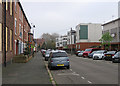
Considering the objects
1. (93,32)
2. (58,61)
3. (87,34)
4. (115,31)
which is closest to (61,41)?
(93,32)

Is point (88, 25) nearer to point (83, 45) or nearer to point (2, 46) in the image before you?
point (83, 45)

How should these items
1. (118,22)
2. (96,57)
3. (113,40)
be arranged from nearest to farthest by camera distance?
(96,57), (118,22), (113,40)

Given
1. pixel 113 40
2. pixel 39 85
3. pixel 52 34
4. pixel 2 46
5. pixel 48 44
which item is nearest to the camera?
pixel 39 85

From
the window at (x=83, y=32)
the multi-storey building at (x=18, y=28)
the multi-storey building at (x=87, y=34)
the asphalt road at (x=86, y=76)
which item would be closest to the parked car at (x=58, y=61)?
the asphalt road at (x=86, y=76)

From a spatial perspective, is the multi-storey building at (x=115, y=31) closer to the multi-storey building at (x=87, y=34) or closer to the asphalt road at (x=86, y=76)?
the multi-storey building at (x=87, y=34)

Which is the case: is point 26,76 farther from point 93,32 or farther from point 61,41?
Answer: point 61,41

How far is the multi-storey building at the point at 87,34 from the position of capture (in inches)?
2625

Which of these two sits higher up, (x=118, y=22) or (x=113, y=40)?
(x=118, y=22)

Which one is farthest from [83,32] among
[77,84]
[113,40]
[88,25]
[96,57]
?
[77,84]

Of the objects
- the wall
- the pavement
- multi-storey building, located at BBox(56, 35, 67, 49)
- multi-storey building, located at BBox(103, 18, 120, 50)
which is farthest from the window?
multi-storey building, located at BBox(56, 35, 67, 49)

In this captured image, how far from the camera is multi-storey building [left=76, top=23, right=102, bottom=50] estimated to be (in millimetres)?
66688

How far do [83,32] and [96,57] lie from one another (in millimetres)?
38749

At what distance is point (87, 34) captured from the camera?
67500 mm

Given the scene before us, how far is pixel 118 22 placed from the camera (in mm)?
45438
